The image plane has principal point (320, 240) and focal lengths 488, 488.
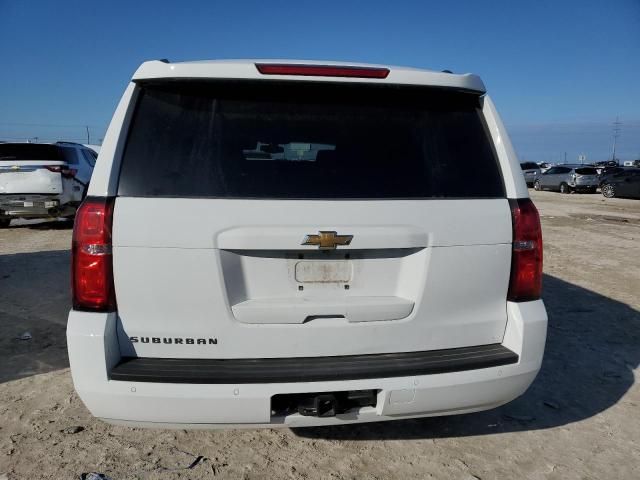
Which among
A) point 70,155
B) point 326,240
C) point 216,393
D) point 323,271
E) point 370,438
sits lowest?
point 370,438

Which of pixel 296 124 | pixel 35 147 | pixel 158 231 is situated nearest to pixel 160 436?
pixel 158 231

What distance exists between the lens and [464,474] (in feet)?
8.61

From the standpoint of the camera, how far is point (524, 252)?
237 cm

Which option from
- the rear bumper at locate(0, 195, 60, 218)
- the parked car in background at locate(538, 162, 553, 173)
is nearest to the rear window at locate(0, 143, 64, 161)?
the rear bumper at locate(0, 195, 60, 218)

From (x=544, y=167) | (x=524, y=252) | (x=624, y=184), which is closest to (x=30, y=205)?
(x=524, y=252)

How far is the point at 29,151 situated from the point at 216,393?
10701 mm

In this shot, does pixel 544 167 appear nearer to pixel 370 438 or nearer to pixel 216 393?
Result: pixel 370 438

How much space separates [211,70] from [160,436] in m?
2.14

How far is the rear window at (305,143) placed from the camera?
86.0 inches

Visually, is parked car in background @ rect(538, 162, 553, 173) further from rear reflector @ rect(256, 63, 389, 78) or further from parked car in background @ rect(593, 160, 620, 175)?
rear reflector @ rect(256, 63, 389, 78)

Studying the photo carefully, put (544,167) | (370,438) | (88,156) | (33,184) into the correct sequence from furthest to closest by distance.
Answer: (544,167) → (88,156) → (33,184) → (370,438)

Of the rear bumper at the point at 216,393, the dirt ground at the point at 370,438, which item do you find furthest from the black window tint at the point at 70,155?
the rear bumper at the point at 216,393

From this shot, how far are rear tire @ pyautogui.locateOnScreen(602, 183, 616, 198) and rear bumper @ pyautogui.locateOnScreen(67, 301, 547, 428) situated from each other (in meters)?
26.4

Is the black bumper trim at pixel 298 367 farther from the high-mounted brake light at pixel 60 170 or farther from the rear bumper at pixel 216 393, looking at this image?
the high-mounted brake light at pixel 60 170
